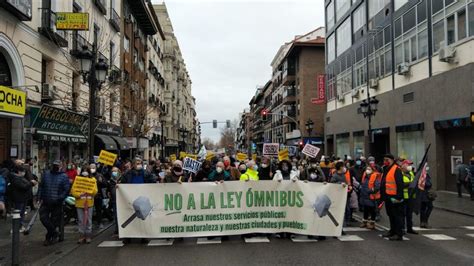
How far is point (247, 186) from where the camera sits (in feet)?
31.9

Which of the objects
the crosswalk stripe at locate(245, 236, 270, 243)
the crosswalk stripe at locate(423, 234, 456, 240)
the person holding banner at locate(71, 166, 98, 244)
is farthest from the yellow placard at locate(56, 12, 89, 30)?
the crosswalk stripe at locate(423, 234, 456, 240)

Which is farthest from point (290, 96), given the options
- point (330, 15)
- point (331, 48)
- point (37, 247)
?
point (37, 247)

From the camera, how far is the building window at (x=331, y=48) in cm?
4260

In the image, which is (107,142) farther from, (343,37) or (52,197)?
(343,37)

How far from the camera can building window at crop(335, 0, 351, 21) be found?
38131 millimetres

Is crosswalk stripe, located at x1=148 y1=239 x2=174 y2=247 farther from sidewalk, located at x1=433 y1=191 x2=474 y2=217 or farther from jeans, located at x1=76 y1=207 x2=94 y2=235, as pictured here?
sidewalk, located at x1=433 y1=191 x2=474 y2=217

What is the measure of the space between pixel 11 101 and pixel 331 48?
35.6m

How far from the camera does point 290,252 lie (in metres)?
8.30

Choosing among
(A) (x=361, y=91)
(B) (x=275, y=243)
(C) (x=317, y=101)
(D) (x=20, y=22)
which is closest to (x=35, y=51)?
(D) (x=20, y=22)

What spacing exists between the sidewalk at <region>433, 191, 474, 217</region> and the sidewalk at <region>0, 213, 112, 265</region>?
11.2 meters

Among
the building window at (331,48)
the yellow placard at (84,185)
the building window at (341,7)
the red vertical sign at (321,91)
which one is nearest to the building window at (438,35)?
the building window at (341,7)

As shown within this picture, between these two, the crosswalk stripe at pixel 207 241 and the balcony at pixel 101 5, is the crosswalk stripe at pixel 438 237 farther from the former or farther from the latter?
the balcony at pixel 101 5

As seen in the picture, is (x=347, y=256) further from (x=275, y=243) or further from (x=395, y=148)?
(x=395, y=148)

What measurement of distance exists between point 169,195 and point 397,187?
500cm
